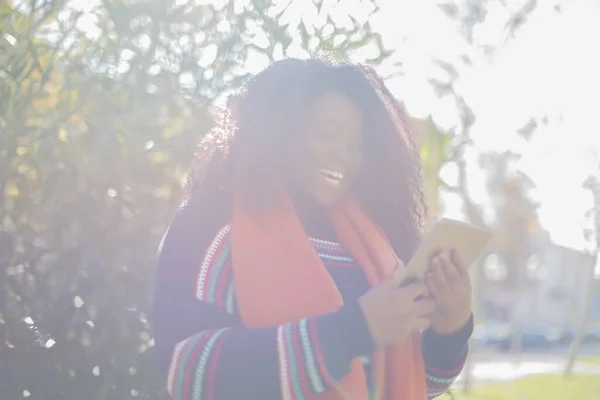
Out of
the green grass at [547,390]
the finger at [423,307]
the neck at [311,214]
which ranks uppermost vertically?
the neck at [311,214]

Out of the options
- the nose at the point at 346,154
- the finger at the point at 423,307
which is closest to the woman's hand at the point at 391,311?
the finger at the point at 423,307

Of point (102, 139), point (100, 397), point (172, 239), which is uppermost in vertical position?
point (102, 139)

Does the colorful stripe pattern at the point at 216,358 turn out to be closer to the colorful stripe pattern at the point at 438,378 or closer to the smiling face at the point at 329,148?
the smiling face at the point at 329,148

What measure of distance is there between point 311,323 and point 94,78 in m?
1.33

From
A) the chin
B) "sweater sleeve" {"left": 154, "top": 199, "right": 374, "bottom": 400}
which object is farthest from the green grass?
"sweater sleeve" {"left": 154, "top": 199, "right": 374, "bottom": 400}

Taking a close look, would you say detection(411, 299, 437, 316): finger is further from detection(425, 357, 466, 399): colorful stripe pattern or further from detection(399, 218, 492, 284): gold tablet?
detection(425, 357, 466, 399): colorful stripe pattern

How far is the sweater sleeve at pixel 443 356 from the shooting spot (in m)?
1.83

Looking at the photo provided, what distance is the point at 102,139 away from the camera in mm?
2527

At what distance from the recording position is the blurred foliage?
2385 mm

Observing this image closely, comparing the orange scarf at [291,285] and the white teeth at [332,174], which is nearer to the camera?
the orange scarf at [291,285]

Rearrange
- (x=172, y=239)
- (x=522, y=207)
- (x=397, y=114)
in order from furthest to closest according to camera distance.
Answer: (x=522, y=207) → (x=397, y=114) → (x=172, y=239)

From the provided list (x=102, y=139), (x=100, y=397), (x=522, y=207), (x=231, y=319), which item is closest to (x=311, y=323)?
(x=231, y=319)

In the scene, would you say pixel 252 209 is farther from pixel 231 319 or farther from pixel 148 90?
pixel 148 90

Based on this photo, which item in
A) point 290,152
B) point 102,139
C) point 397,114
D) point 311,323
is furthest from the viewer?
point 102,139
